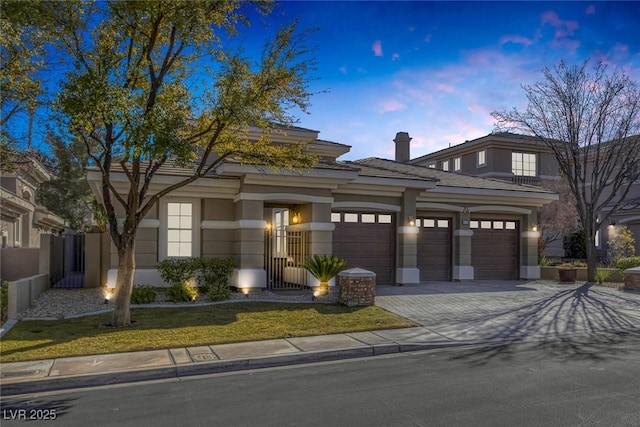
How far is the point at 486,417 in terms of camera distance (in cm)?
586

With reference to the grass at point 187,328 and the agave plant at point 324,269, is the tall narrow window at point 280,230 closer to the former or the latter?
the agave plant at point 324,269

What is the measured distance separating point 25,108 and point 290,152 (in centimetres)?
676

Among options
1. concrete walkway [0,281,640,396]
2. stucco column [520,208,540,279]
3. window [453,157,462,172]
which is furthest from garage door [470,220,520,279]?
window [453,157,462,172]

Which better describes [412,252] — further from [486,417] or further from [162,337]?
[486,417]

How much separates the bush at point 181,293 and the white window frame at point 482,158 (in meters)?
29.2

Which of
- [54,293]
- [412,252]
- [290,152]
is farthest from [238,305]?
[412,252]

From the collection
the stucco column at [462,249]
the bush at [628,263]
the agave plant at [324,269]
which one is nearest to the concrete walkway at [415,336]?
the agave plant at [324,269]

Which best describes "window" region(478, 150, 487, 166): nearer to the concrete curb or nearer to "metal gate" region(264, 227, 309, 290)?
"metal gate" region(264, 227, 309, 290)

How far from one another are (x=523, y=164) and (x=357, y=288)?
29312mm

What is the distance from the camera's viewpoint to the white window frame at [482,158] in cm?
3781

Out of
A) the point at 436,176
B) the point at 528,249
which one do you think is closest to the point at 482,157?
the point at 436,176

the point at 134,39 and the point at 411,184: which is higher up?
the point at 134,39

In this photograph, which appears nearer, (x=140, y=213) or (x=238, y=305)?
(x=140, y=213)

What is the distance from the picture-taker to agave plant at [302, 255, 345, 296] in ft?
49.6
